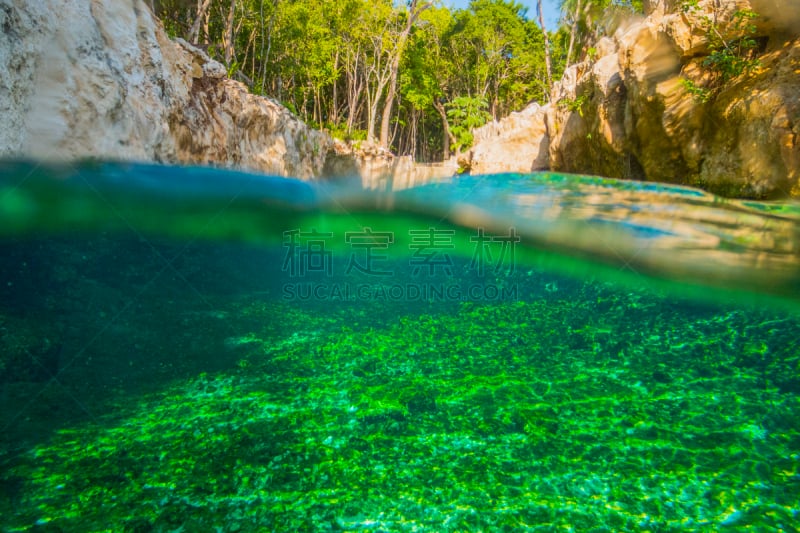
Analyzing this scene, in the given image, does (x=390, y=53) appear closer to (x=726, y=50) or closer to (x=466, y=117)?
(x=466, y=117)

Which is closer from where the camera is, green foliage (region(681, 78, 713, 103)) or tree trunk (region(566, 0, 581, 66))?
green foliage (region(681, 78, 713, 103))

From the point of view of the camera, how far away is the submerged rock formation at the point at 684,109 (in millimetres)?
6379

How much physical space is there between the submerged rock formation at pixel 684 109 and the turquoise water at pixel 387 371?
2.46 feet

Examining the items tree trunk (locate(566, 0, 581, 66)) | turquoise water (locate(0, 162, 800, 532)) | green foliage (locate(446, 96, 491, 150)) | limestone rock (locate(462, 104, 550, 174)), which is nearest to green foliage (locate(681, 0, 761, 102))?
turquoise water (locate(0, 162, 800, 532))

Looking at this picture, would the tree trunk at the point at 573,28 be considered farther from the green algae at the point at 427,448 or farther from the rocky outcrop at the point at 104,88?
the green algae at the point at 427,448

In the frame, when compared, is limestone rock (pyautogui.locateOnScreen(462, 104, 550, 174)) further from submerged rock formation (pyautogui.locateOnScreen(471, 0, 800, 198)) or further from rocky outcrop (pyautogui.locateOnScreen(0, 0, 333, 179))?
rocky outcrop (pyautogui.locateOnScreen(0, 0, 333, 179))

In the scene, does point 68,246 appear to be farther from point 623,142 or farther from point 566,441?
point 623,142

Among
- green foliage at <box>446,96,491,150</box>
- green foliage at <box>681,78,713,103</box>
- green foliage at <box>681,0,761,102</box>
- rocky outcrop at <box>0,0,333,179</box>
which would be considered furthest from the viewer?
green foliage at <box>446,96,491,150</box>

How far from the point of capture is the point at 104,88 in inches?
232

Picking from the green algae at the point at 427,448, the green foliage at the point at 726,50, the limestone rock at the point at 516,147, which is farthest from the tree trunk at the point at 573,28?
the green algae at the point at 427,448

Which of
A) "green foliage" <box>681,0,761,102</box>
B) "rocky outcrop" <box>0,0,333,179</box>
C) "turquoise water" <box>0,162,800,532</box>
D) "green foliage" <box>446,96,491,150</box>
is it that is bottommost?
"turquoise water" <box>0,162,800,532</box>

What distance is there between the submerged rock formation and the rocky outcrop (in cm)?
965

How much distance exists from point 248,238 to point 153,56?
8179 mm

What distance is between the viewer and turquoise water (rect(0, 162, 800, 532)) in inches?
114
